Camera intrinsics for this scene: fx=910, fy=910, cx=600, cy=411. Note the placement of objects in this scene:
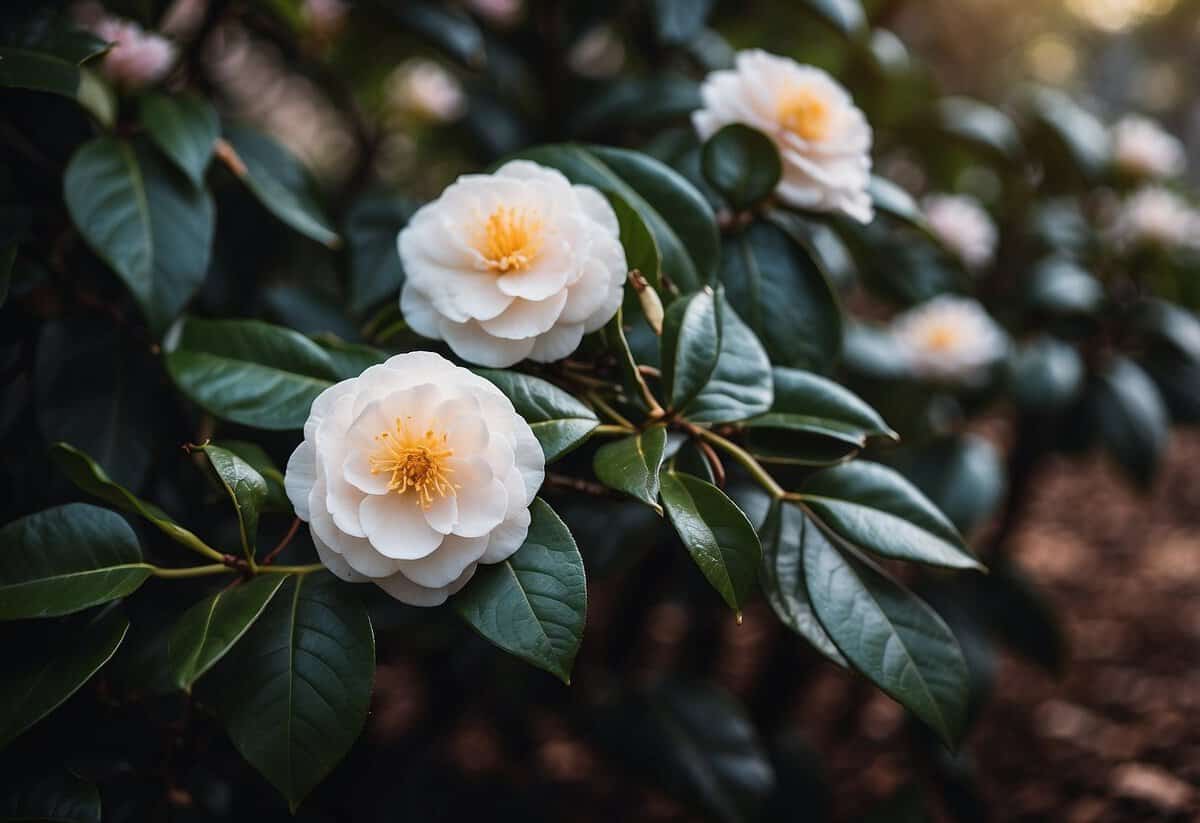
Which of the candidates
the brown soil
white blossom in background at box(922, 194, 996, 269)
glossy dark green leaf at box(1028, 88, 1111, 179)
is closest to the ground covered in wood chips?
the brown soil

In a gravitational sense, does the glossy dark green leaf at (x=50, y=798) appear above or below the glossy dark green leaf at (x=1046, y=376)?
below

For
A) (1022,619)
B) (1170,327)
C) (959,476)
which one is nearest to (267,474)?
(959,476)

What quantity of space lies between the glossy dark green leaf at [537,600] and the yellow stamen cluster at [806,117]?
459mm

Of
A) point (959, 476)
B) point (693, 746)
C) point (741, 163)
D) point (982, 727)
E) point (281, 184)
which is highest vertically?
point (741, 163)

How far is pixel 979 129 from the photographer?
1410 millimetres

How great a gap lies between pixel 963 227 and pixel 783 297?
2.69 feet

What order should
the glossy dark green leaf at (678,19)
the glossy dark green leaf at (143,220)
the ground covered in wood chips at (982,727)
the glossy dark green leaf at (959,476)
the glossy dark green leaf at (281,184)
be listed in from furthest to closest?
the ground covered in wood chips at (982,727) → the glossy dark green leaf at (959,476) → the glossy dark green leaf at (678,19) → the glossy dark green leaf at (281,184) → the glossy dark green leaf at (143,220)

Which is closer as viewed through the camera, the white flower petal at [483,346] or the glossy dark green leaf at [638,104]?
the white flower petal at [483,346]

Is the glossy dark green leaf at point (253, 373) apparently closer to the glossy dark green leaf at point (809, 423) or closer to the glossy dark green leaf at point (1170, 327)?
the glossy dark green leaf at point (809, 423)

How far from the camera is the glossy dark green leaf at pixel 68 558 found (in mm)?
600

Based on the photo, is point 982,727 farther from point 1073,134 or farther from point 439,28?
point 439,28

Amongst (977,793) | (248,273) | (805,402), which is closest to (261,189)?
(248,273)

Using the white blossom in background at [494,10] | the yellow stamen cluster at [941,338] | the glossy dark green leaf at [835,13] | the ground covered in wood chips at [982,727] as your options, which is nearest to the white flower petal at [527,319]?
the glossy dark green leaf at [835,13]

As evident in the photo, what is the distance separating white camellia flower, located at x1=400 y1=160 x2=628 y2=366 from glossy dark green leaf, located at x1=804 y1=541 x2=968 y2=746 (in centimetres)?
26
